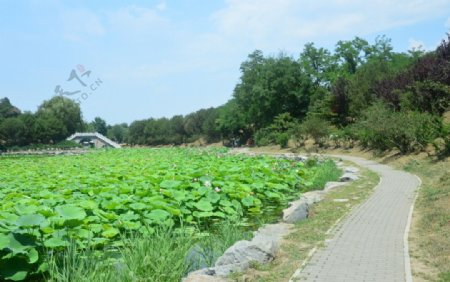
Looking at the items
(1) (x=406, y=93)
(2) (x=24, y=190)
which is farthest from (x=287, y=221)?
(1) (x=406, y=93)

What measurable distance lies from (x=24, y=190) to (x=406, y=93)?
64.8 feet

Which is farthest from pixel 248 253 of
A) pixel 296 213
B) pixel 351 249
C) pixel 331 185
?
pixel 331 185

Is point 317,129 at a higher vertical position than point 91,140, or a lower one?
lower

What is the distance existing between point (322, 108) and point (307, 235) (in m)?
29.4

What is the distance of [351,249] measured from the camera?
19.5 feet

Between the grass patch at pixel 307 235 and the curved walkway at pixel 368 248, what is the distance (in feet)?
0.59

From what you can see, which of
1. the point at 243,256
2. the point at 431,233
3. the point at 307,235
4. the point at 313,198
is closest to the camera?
the point at 243,256

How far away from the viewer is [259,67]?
46.2 meters

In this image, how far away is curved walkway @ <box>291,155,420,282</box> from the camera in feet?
16.0

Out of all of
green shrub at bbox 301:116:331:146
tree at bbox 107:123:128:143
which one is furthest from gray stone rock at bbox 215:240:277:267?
tree at bbox 107:123:128:143

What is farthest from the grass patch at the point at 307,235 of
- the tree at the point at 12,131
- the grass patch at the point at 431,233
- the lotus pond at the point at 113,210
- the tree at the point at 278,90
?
the tree at the point at 12,131

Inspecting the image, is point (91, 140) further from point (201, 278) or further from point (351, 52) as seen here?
point (201, 278)

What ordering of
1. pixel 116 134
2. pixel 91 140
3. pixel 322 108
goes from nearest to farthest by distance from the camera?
pixel 322 108 < pixel 91 140 < pixel 116 134

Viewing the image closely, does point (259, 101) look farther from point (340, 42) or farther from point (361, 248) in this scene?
point (361, 248)
